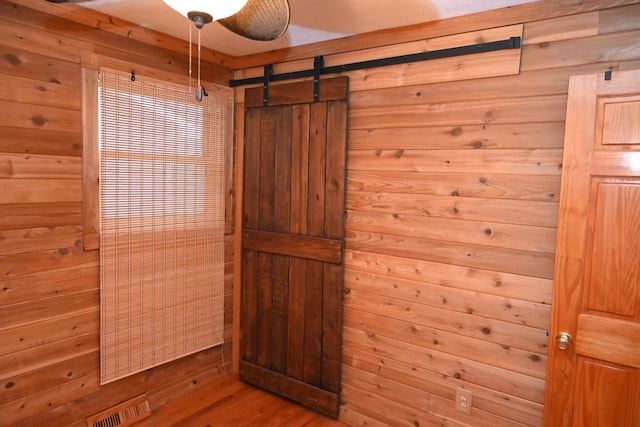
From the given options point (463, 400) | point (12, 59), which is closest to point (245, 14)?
point (12, 59)

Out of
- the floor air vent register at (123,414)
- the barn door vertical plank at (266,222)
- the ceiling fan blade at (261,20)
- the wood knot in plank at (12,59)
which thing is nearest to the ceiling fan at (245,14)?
the ceiling fan blade at (261,20)

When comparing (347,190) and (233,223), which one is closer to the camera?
(347,190)

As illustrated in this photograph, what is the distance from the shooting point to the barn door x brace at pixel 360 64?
2107 millimetres

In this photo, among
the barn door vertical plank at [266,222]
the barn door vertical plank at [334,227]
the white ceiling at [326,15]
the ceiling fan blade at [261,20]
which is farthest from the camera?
the barn door vertical plank at [266,222]

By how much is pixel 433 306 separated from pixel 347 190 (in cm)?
87

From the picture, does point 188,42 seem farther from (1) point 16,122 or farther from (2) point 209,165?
(1) point 16,122

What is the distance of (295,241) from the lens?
9.32 ft

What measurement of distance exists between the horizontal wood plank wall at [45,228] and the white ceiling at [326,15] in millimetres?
209

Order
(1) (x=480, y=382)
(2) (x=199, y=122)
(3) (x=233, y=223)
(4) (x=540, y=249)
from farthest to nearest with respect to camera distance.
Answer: (3) (x=233, y=223)
(2) (x=199, y=122)
(1) (x=480, y=382)
(4) (x=540, y=249)

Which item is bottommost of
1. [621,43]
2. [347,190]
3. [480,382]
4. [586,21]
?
[480,382]

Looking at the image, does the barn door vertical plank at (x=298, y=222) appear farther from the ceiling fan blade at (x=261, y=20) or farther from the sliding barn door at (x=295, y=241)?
the ceiling fan blade at (x=261, y=20)

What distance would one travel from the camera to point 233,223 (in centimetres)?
322

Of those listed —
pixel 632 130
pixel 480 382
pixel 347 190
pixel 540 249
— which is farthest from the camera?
pixel 347 190

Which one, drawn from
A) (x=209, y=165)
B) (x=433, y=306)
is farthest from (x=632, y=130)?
(x=209, y=165)
